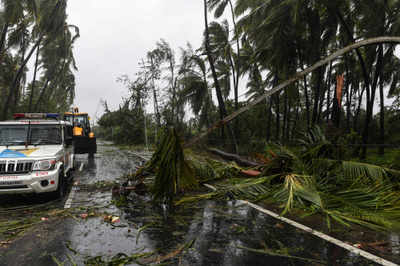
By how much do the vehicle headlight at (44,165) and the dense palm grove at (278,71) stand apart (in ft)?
8.85

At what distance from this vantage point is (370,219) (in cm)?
402

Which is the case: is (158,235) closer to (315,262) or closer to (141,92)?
(315,262)

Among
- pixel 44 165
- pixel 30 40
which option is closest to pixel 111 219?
pixel 44 165

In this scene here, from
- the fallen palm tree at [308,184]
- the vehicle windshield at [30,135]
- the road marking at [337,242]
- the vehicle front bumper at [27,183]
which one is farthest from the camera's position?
the vehicle windshield at [30,135]

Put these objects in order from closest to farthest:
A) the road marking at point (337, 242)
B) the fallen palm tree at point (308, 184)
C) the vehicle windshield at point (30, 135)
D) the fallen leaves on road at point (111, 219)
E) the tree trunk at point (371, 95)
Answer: the road marking at point (337, 242) < the fallen palm tree at point (308, 184) < the fallen leaves on road at point (111, 219) < the vehicle windshield at point (30, 135) < the tree trunk at point (371, 95)

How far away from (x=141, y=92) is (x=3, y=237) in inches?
1035

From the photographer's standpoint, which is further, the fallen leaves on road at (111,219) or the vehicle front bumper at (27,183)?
the vehicle front bumper at (27,183)

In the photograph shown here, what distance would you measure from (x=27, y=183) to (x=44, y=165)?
1.65 ft

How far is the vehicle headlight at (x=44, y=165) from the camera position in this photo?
5.74 metres

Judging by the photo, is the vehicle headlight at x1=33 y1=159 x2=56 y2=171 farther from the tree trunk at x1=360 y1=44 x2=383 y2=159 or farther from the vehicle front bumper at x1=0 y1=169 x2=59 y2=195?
the tree trunk at x1=360 y1=44 x2=383 y2=159

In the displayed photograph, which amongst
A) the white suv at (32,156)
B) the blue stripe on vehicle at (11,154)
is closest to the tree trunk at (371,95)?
the white suv at (32,156)

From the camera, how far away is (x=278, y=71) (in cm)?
1557

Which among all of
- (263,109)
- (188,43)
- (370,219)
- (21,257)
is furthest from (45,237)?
(188,43)

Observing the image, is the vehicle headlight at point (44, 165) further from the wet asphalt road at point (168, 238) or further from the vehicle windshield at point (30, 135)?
the vehicle windshield at point (30, 135)
